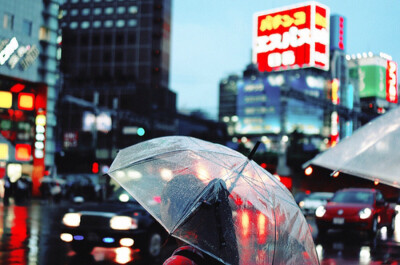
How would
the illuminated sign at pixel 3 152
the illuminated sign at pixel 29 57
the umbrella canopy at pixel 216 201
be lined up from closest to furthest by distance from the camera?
the umbrella canopy at pixel 216 201 < the illuminated sign at pixel 29 57 < the illuminated sign at pixel 3 152

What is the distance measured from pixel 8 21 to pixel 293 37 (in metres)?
19.9

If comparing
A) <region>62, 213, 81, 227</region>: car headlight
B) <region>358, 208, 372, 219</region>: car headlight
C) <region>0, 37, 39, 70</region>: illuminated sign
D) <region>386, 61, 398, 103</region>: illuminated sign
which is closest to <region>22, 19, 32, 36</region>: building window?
<region>0, 37, 39, 70</region>: illuminated sign

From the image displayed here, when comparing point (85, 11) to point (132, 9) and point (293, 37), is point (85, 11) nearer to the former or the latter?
point (132, 9)

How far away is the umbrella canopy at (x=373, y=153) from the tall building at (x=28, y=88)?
36694 millimetres

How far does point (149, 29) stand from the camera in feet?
329

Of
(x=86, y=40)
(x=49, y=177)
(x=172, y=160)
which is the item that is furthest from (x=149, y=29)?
(x=172, y=160)

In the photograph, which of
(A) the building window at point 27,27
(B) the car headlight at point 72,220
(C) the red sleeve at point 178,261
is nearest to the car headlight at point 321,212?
(B) the car headlight at point 72,220

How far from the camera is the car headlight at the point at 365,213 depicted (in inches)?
657

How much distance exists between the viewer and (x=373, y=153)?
10.8 feet

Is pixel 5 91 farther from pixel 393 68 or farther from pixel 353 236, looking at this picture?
pixel 393 68

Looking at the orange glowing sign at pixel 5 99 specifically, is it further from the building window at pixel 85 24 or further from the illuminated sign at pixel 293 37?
the building window at pixel 85 24

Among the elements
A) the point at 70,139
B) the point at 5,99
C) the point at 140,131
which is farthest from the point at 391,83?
the point at 70,139

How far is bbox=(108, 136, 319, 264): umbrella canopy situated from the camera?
11.9 feet

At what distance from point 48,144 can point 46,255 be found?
3174 cm
